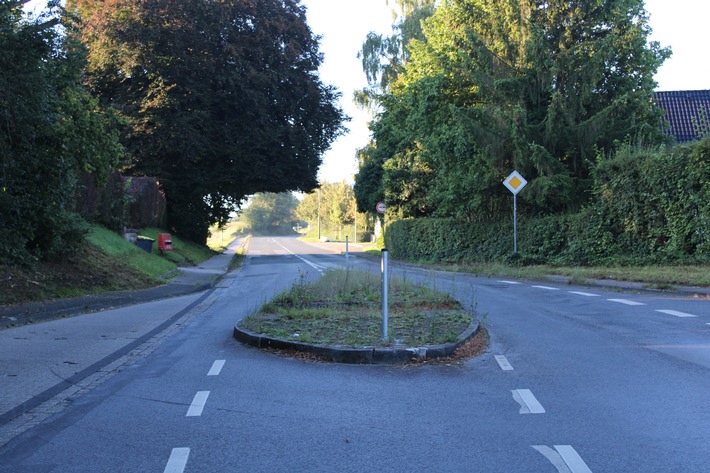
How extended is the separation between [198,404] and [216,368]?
4.93ft

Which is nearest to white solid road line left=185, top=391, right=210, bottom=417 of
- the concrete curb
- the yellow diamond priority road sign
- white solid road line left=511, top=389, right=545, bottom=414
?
the concrete curb

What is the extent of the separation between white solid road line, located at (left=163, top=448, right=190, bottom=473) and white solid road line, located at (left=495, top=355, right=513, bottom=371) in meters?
3.81

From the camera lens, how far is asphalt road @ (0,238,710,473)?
4.36 meters

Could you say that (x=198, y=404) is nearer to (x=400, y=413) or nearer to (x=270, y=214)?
(x=400, y=413)

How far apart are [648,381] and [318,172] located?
32919 millimetres

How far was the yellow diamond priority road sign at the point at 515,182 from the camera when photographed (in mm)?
21656

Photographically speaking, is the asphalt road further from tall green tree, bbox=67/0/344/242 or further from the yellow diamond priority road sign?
tall green tree, bbox=67/0/344/242

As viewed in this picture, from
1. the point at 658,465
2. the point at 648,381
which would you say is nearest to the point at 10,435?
the point at 658,465

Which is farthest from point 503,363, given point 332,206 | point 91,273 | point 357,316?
point 332,206

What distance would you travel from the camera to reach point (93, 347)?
8.62m

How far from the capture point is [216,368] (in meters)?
7.28

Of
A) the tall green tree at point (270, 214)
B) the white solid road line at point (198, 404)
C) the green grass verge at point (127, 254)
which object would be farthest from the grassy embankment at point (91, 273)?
the tall green tree at point (270, 214)

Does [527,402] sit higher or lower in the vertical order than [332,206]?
lower

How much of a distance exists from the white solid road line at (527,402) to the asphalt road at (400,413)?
0.09ft
